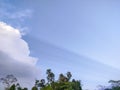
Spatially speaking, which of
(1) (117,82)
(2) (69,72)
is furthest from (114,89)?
(2) (69,72)

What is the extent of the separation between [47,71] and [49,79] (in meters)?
2.73

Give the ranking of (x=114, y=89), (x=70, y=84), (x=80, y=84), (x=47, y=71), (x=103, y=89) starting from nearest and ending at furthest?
(x=70, y=84), (x=80, y=84), (x=47, y=71), (x=114, y=89), (x=103, y=89)

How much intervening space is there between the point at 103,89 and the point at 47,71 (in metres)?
29.0

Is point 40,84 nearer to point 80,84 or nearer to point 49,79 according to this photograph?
point 49,79

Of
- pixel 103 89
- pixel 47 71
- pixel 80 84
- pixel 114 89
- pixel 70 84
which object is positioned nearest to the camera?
pixel 70 84

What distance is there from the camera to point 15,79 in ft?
264

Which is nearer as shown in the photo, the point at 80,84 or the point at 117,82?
Result: the point at 80,84

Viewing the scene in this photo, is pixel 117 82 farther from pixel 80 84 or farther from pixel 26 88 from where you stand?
pixel 26 88

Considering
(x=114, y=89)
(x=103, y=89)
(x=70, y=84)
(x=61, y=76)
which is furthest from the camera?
(x=103, y=89)

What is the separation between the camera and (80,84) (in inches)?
2525

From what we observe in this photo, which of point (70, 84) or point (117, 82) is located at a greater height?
point (117, 82)

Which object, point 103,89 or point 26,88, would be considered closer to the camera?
point 26,88

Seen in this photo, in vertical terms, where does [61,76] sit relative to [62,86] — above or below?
above

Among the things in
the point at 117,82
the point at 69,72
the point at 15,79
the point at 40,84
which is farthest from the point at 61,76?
the point at 117,82
